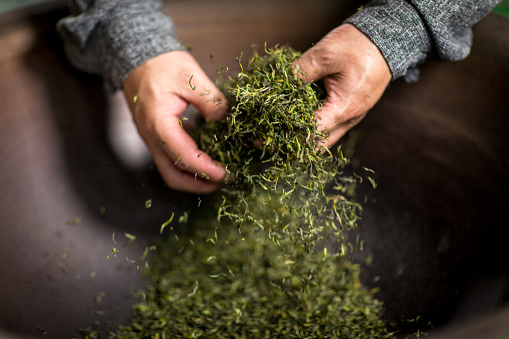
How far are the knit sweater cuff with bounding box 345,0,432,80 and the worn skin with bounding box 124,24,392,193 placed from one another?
0.02 metres

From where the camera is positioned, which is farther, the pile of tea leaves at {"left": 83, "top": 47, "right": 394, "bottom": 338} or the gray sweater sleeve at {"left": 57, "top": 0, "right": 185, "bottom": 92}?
the gray sweater sleeve at {"left": 57, "top": 0, "right": 185, "bottom": 92}

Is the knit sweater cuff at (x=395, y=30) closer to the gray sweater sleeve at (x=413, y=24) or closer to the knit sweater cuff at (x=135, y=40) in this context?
the gray sweater sleeve at (x=413, y=24)

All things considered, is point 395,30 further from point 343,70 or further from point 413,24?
point 343,70

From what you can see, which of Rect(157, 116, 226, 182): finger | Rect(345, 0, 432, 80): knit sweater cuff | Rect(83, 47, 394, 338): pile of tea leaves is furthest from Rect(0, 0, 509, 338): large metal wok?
Rect(157, 116, 226, 182): finger

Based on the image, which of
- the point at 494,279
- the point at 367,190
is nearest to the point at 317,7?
the point at 367,190

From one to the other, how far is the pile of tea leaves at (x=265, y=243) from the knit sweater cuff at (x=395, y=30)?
0.66 feet

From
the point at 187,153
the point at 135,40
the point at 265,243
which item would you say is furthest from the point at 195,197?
the point at 135,40

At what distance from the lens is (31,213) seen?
1375 millimetres

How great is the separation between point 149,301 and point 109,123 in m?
0.66

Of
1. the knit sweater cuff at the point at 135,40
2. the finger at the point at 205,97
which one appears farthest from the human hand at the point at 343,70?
the knit sweater cuff at the point at 135,40

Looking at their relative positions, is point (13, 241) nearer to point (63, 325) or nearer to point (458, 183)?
point (63, 325)

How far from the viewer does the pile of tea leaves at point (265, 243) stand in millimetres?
1001

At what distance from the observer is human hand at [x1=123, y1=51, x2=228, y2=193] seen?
44.7 inches

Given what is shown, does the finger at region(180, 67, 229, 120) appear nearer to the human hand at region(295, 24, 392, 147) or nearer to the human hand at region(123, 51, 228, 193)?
the human hand at region(123, 51, 228, 193)
